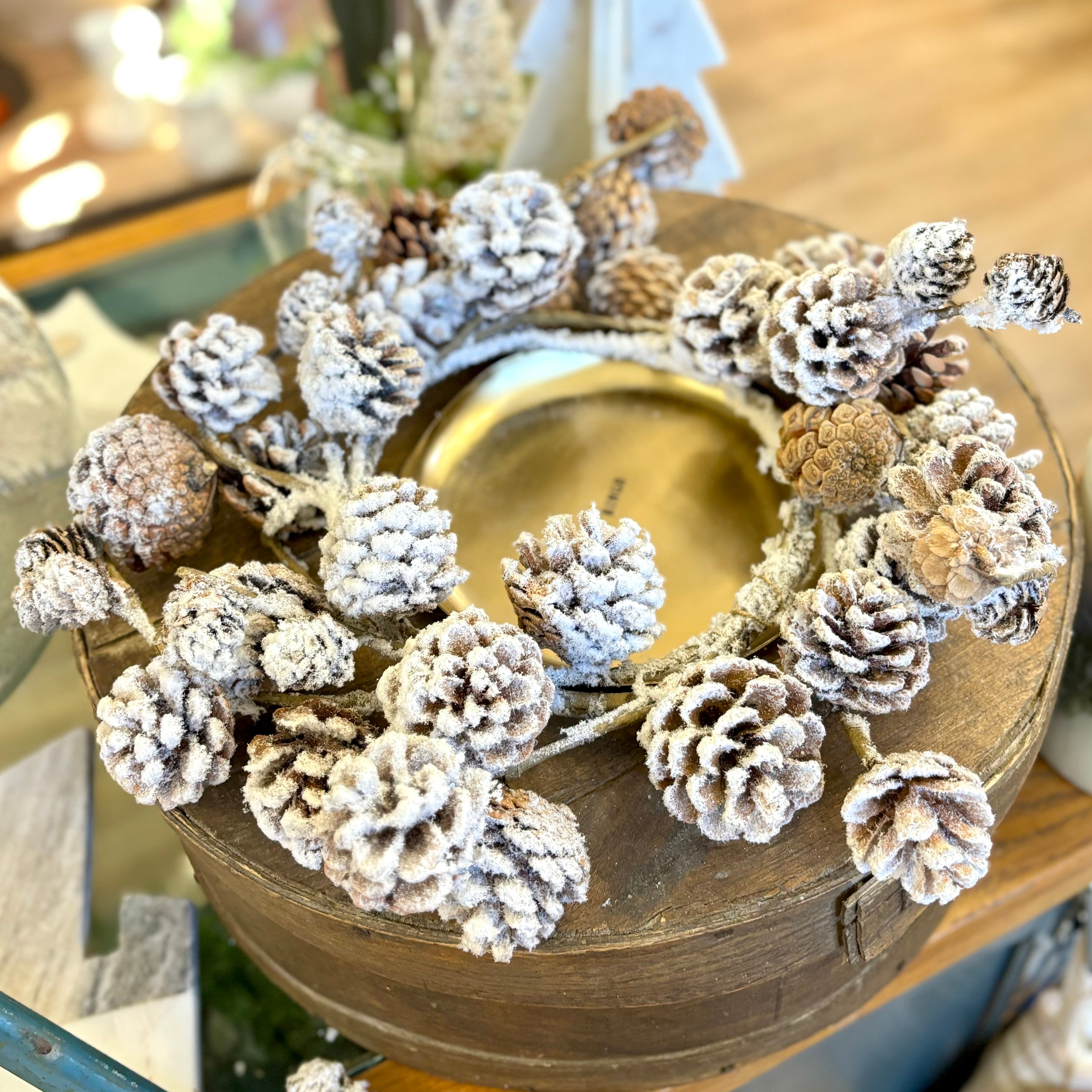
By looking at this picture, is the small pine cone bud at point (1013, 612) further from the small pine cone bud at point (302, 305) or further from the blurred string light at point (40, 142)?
the blurred string light at point (40, 142)

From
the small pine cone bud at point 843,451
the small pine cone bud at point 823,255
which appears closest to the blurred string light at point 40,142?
the small pine cone bud at point 823,255

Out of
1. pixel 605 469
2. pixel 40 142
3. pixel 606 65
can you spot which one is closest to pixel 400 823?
pixel 605 469

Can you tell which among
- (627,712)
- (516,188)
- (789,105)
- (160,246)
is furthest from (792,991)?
(789,105)

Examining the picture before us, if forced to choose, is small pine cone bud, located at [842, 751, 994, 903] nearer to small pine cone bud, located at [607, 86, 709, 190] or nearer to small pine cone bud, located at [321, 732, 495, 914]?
small pine cone bud, located at [321, 732, 495, 914]

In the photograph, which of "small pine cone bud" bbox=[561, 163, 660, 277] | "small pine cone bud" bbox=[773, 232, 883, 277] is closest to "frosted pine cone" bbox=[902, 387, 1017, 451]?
"small pine cone bud" bbox=[773, 232, 883, 277]

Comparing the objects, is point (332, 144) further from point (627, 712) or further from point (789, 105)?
point (789, 105)

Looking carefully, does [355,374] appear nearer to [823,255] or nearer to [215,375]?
[215,375]
